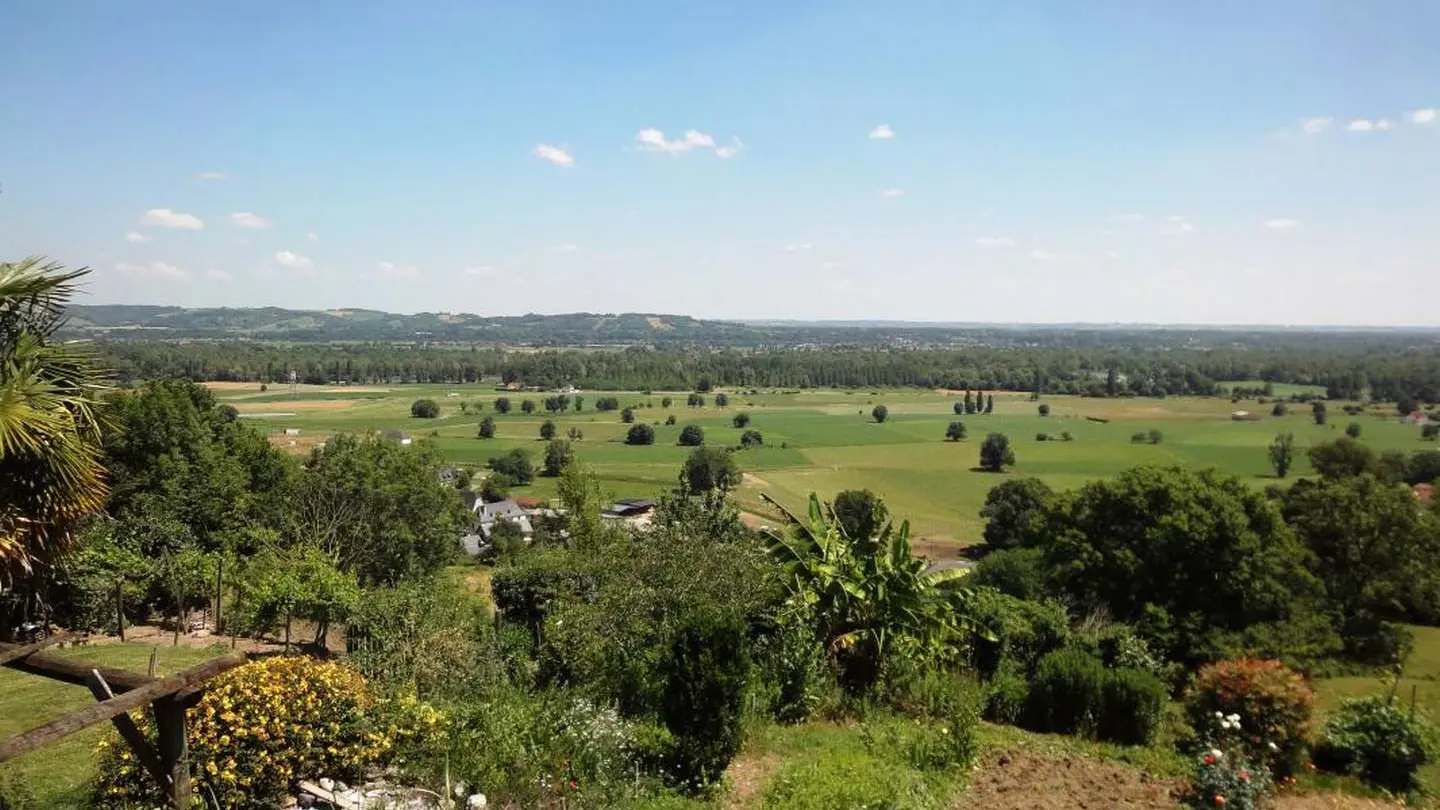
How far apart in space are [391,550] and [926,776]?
20824 mm

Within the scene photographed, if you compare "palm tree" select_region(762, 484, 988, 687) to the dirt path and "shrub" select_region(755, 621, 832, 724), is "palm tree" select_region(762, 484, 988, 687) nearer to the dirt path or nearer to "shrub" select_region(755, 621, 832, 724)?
"shrub" select_region(755, 621, 832, 724)

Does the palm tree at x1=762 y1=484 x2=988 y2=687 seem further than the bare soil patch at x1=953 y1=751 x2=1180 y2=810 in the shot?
Yes

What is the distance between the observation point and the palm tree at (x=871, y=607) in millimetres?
10094

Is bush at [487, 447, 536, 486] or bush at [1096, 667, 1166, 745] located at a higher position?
bush at [1096, 667, 1166, 745]

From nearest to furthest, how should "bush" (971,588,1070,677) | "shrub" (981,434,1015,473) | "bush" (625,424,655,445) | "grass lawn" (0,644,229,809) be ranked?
"grass lawn" (0,644,229,809) < "bush" (971,588,1070,677) < "shrub" (981,434,1015,473) < "bush" (625,424,655,445)

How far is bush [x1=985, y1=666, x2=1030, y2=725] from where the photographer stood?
9766mm

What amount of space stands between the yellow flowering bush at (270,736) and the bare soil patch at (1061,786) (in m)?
4.92

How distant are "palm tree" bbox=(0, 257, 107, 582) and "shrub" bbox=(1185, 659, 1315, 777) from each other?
10.0m

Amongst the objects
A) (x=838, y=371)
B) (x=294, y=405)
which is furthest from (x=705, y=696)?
(x=838, y=371)

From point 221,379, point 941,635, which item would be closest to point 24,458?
point 941,635

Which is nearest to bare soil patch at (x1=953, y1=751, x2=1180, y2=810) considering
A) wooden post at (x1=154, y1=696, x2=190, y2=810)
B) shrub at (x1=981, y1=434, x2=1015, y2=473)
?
wooden post at (x1=154, y1=696, x2=190, y2=810)

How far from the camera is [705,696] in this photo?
696 centimetres

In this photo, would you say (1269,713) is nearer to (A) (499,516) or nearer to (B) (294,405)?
(A) (499,516)

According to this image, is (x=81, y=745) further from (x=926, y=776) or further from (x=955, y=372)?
(x=955, y=372)
